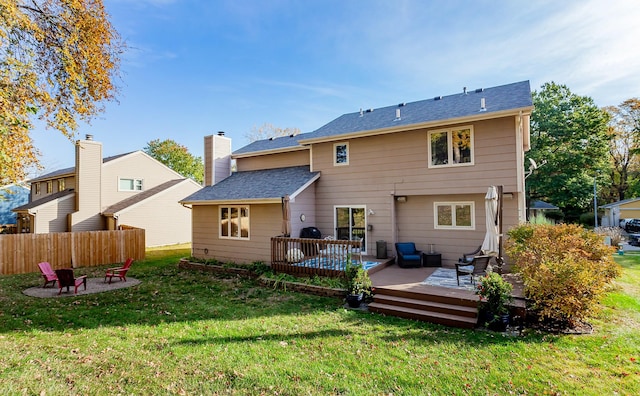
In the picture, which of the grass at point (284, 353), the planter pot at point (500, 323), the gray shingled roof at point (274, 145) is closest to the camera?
the grass at point (284, 353)

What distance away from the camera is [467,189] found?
35.5ft

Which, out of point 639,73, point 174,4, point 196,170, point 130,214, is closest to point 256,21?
point 174,4

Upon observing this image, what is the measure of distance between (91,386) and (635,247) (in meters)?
28.1

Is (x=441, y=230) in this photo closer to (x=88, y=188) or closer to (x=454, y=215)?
(x=454, y=215)

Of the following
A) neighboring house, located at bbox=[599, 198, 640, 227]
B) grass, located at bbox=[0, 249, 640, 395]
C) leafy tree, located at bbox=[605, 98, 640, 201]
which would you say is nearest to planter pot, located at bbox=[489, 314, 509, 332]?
grass, located at bbox=[0, 249, 640, 395]

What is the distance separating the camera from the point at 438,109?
12578 millimetres

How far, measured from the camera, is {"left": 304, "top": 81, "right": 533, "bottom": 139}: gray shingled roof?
1079 cm

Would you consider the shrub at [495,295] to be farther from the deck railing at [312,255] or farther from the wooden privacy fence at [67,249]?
the wooden privacy fence at [67,249]

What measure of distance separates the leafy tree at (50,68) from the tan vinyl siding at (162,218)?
52.9ft

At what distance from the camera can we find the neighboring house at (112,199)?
20859mm

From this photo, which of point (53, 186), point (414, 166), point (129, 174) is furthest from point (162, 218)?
point (414, 166)

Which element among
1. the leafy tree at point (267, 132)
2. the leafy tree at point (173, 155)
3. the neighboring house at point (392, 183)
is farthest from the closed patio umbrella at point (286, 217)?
the leafy tree at point (173, 155)

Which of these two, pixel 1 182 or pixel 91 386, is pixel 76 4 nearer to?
pixel 1 182

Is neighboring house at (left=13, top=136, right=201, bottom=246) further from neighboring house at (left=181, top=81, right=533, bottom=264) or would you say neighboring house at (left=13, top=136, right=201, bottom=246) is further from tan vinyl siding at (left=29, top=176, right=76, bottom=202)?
neighboring house at (left=181, top=81, right=533, bottom=264)
